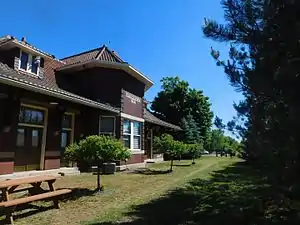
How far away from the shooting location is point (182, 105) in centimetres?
5028

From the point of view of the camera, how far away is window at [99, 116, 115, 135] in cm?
2123

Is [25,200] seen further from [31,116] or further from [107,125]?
[107,125]

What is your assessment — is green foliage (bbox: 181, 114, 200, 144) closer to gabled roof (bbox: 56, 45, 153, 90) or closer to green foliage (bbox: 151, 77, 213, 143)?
green foliage (bbox: 151, 77, 213, 143)

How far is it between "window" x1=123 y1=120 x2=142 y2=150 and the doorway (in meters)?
6.16

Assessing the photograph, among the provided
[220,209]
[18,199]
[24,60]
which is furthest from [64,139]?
[220,209]

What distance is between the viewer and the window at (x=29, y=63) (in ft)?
56.3

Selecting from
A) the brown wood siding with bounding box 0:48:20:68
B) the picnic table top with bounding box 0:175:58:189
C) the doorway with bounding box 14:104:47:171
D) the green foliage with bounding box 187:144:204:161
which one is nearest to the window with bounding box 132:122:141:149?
the green foliage with bounding box 187:144:204:161

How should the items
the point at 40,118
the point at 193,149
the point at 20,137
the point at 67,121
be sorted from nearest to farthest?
→ 1. the point at 20,137
2. the point at 40,118
3. the point at 67,121
4. the point at 193,149

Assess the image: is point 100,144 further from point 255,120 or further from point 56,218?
point 255,120

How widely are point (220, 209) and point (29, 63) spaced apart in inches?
499

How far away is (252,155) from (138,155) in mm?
18565

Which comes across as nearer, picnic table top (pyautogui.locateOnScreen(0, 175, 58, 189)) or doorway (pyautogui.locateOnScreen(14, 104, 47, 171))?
picnic table top (pyautogui.locateOnScreen(0, 175, 58, 189))

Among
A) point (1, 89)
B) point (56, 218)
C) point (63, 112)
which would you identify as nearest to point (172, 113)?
point (63, 112)

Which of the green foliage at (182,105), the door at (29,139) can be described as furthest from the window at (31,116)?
the green foliage at (182,105)
